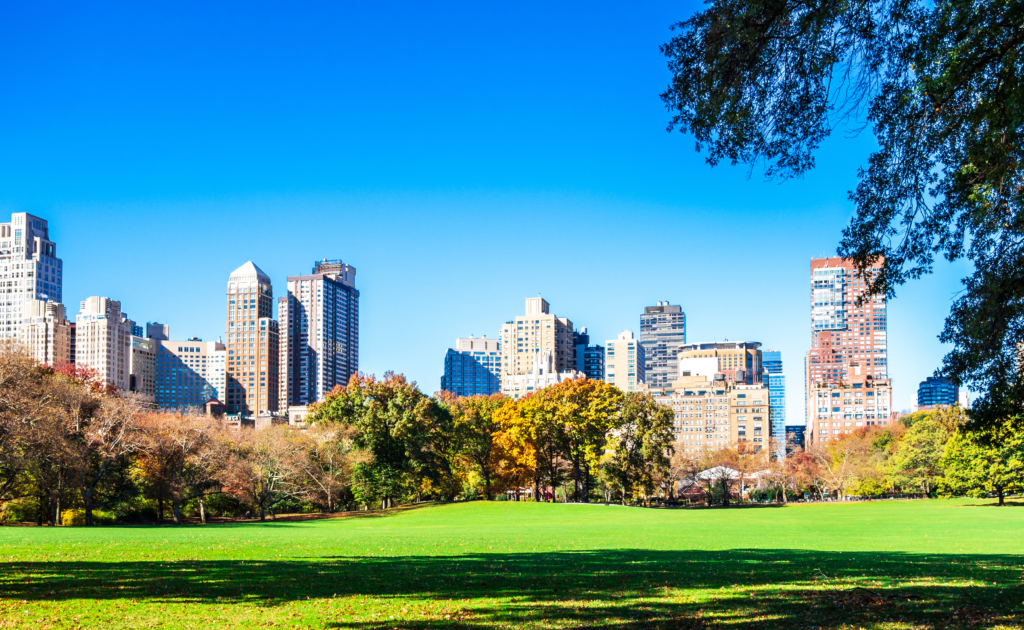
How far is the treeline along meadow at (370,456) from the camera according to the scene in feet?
144

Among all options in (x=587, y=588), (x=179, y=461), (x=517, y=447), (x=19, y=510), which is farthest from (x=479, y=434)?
(x=587, y=588)

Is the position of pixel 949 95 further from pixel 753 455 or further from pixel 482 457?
pixel 753 455

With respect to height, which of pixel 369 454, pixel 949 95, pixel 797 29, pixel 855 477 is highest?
pixel 797 29

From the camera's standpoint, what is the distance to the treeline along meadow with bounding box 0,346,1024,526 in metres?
43.9

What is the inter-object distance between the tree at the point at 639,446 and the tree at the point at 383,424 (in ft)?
54.6

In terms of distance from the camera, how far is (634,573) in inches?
649

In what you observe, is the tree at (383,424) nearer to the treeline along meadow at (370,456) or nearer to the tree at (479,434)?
the treeline along meadow at (370,456)

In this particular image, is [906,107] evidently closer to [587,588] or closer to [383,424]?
[587,588]

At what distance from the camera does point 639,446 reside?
2776 inches

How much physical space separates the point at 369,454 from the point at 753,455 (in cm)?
7678

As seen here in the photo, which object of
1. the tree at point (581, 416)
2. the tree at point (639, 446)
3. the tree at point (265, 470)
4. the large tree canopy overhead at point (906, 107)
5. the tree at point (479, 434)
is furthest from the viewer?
the tree at point (479, 434)

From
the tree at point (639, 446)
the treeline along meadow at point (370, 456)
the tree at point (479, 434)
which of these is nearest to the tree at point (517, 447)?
the treeline along meadow at point (370, 456)

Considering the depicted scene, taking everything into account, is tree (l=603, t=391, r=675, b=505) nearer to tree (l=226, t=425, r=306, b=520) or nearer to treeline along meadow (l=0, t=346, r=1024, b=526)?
treeline along meadow (l=0, t=346, r=1024, b=526)

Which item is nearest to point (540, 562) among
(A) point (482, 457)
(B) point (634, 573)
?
(B) point (634, 573)
